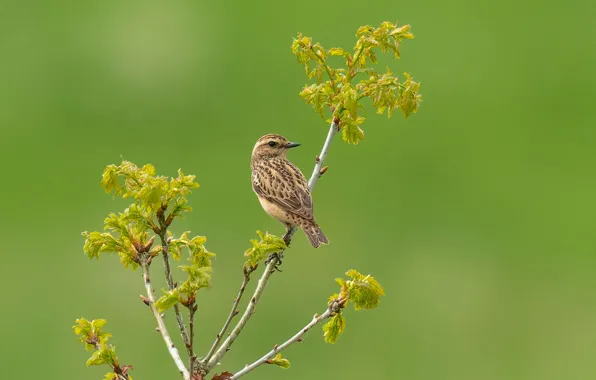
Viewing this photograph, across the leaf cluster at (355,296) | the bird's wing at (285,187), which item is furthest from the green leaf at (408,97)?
the bird's wing at (285,187)

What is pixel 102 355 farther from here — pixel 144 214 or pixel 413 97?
pixel 413 97

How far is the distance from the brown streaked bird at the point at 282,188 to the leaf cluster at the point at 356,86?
2038 millimetres

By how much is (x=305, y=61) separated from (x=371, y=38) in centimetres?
39

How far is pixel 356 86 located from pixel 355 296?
45.4 inches

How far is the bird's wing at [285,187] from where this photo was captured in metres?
6.93

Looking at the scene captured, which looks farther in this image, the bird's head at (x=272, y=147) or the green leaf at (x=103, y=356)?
the bird's head at (x=272, y=147)

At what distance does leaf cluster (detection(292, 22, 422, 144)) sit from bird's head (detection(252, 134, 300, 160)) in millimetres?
3480

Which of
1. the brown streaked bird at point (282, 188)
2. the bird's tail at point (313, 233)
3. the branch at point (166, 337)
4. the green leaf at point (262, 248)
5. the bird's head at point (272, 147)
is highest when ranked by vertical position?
the bird's head at point (272, 147)

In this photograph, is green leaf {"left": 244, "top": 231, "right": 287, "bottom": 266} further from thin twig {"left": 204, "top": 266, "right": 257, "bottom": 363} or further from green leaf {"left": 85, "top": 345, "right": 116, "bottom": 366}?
green leaf {"left": 85, "top": 345, "right": 116, "bottom": 366}

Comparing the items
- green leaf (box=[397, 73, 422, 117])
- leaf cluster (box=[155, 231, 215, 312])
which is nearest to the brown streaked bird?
green leaf (box=[397, 73, 422, 117])

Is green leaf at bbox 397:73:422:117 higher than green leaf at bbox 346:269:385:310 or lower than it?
higher

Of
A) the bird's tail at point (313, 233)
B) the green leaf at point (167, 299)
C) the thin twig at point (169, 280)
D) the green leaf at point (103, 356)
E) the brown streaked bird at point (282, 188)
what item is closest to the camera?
the green leaf at point (167, 299)

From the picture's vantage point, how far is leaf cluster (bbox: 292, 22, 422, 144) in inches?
169

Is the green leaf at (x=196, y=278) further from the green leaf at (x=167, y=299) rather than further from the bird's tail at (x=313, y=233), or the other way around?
the bird's tail at (x=313, y=233)
